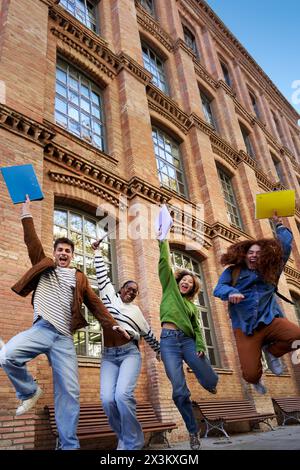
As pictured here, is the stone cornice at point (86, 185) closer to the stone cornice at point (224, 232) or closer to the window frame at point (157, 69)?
the stone cornice at point (224, 232)

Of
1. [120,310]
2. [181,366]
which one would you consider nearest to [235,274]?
[181,366]

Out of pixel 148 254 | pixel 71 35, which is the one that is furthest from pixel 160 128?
pixel 148 254

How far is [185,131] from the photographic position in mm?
12742

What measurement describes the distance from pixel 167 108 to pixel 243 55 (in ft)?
39.2

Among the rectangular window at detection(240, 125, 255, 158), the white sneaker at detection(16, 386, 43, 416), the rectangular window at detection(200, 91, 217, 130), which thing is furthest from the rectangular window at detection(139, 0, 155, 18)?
the white sneaker at detection(16, 386, 43, 416)

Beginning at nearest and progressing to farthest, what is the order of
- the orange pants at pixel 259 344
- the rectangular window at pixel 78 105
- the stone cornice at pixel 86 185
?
the orange pants at pixel 259 344 → the stone cornice at pixel 86 185 → the rectangular window at pixel 78 105

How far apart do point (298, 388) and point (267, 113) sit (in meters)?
15.8

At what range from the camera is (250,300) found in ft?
11.1

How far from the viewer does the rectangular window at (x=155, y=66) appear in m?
13.4

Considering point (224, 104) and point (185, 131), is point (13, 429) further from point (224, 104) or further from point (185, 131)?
point (224, 104)

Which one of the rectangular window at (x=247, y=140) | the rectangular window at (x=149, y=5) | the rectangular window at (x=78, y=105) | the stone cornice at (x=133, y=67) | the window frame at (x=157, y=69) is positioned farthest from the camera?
the rectangular window at (x=247, y=140)

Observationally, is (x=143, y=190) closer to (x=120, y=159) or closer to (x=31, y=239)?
(x=120, y=159)

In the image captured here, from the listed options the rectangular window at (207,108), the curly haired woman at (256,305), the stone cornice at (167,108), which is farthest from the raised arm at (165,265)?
the rectangular window at (207,108)

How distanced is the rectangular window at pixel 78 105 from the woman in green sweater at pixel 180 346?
5.70m
